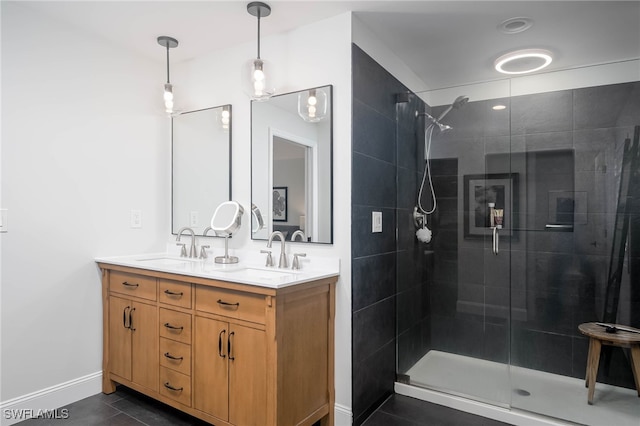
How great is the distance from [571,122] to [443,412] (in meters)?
2.08

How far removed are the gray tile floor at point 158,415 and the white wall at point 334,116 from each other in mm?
392

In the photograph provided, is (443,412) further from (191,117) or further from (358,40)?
(191,117)

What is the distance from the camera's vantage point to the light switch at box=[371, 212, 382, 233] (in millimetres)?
2350

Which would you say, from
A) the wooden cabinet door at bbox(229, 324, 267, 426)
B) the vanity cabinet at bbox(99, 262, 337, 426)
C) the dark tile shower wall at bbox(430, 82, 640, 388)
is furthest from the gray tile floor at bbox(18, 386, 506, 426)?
the dark tile shower wall at bbox(430, 82, 640, 388)

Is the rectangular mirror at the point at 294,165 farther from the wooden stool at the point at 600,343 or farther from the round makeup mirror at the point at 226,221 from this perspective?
the wooden stool at the point at 600,343

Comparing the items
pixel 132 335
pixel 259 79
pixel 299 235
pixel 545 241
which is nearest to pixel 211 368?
pixel 132 335

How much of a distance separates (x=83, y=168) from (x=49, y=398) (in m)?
1.44

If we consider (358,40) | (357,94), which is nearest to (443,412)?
(357,94)

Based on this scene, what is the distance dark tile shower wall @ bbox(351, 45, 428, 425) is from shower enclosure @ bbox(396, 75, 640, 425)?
0.10ft

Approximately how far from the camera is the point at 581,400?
92.5 inches

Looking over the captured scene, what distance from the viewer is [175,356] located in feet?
6.97

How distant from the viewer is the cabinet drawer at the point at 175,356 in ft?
6.79

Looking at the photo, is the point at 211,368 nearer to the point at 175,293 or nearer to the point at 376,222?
the point at 175,293

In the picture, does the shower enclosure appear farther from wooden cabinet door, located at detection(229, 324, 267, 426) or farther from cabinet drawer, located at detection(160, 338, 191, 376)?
cabinet drawer, located at detection(160, 338, 191, 376)
